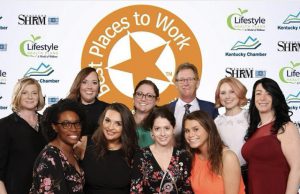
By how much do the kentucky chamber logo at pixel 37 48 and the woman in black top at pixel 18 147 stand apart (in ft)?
7.68

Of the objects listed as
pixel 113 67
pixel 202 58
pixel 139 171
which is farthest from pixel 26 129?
pixel 202 58

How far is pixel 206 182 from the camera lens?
284 centimetres

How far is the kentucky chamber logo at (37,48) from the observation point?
5625 mm

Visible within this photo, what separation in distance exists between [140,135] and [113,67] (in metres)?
2.27

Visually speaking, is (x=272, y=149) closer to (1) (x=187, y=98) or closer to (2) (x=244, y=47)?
(1) (x=187, y=98)

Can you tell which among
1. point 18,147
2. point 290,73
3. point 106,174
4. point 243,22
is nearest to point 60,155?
point 106,174

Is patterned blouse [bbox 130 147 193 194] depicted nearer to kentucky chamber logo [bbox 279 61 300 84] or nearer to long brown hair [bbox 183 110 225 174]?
long brown hair [bbox 183 110 225 174]

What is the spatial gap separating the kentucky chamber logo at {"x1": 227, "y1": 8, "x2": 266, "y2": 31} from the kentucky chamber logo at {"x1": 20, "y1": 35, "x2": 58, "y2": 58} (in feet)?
7.20

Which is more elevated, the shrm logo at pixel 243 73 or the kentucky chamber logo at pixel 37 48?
the kentucky chamber logo at pixel 37 48

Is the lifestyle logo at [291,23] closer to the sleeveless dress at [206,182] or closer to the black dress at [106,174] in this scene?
the sleeveless dress at [206,182]

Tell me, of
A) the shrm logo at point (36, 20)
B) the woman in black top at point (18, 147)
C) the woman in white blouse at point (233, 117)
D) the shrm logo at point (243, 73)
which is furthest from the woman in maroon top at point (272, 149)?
the shrm logo at point (36, 20)

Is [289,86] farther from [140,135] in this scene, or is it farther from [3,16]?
[3,16]

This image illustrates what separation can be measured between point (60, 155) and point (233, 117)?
64.0 inches

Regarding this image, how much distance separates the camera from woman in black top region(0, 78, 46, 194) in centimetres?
318
